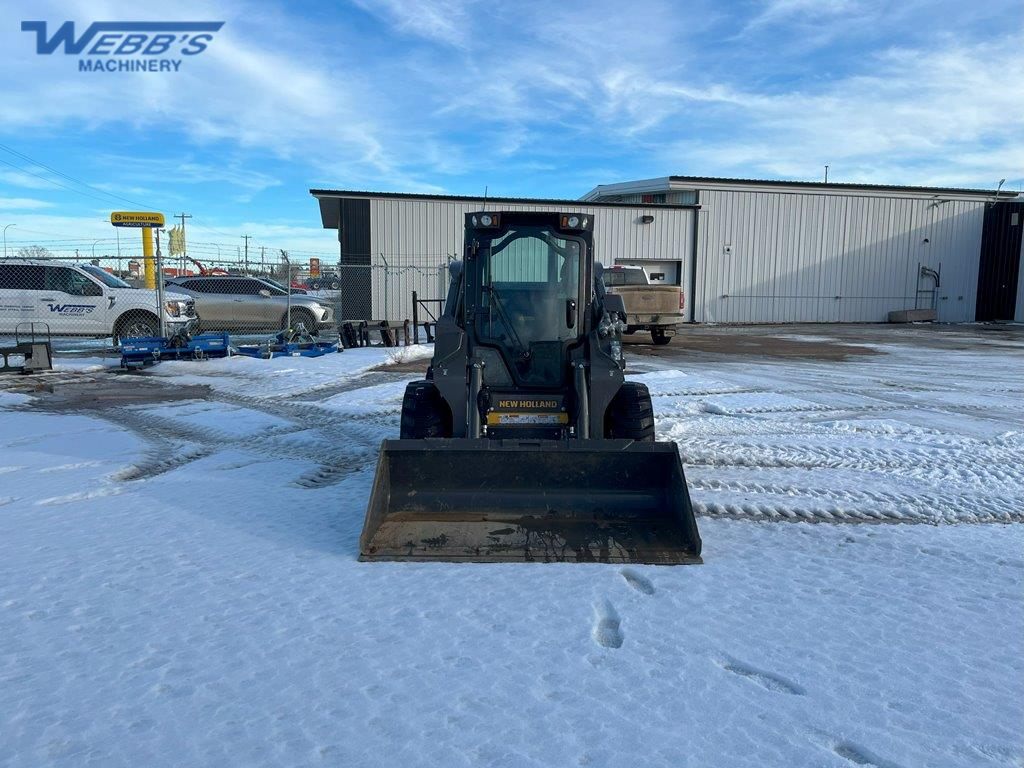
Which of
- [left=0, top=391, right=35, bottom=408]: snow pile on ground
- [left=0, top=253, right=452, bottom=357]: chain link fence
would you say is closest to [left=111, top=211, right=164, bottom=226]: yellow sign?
[left=0, top=253, right=452, bottom=357]: chain link fence

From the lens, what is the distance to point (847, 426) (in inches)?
309

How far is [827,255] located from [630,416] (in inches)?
1081

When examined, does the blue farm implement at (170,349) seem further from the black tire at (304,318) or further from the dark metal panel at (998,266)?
the dark metal panel at (998,266)

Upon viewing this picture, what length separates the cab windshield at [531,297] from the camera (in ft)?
18.8

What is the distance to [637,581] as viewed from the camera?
3830 millimetres

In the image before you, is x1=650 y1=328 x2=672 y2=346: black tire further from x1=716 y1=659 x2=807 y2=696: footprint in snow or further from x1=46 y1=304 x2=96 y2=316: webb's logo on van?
x1=716 y1=659 x2=807 y2=696: footprint in snow

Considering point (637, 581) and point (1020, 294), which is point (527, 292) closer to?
point (637, 581)

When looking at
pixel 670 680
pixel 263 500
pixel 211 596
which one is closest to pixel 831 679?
pixel 670 680

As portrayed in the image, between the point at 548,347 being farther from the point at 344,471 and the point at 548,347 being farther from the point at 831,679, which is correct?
the point at 831,679

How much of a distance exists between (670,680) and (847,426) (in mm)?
5874

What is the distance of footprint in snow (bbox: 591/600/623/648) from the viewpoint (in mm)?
3188

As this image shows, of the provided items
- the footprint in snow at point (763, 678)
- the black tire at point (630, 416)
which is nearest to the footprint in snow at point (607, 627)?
the footprint in snow at point (763, 678)

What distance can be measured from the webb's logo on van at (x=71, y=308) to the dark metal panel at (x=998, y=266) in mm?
33689

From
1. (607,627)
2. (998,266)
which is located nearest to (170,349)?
(607,627)
